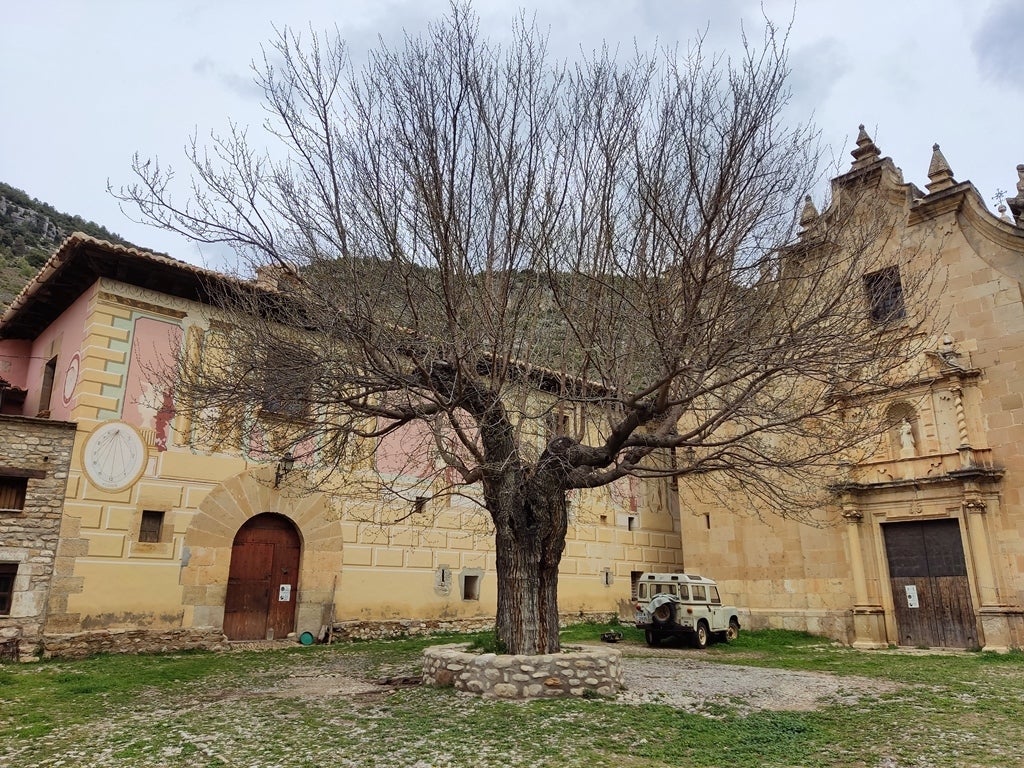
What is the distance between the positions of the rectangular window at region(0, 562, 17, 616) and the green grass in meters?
1.31

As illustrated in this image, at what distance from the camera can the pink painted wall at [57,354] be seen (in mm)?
13029

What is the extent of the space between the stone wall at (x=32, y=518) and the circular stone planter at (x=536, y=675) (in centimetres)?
715

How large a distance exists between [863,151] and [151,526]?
18.0 metres

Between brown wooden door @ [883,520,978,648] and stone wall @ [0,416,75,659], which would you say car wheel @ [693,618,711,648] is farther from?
stone wall @ [0,416,75,659]

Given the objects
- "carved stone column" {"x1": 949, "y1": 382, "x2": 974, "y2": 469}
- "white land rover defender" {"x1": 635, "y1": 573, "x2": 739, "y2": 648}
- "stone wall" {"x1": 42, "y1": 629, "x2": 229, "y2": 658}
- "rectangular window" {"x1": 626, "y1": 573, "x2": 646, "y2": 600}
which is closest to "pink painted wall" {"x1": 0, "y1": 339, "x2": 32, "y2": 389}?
Answer: "stone wall" {"x1": 42, "y1": 629, "x2": 229, "y2": 658}

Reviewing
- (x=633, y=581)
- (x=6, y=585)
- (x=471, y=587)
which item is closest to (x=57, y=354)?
(x=6, y=585)

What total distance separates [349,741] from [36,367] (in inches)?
508

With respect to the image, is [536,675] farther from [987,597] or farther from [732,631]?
[987,597]

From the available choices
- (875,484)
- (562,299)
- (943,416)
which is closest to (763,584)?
(875,484)

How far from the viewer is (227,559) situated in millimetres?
13000

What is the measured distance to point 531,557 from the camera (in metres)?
9.09

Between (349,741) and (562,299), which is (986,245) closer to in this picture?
(562,299)

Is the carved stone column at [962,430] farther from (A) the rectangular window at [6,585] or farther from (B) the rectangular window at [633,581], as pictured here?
(A) the rectangular window at [6,585]

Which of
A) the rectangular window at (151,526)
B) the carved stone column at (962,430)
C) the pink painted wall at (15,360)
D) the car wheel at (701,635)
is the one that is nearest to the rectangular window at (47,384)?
A: the pink painted wall at (15,360)
